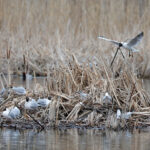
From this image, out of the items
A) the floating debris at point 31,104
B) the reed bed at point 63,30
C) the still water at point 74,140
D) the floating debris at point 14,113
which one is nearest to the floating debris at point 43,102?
the floating debris at point 31,104

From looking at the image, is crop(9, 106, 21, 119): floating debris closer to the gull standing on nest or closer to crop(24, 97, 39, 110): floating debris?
the gull standing on nest

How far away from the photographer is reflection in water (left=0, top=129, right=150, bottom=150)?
5062 millimetres

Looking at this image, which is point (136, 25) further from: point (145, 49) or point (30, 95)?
point (30, 95)

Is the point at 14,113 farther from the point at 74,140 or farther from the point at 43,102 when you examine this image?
the point at 74,140

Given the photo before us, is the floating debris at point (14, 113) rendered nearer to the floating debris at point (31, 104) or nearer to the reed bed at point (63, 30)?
the floating debris at point (31, 104)

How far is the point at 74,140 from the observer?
5.43m

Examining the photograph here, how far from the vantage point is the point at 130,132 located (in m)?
→ 5.98

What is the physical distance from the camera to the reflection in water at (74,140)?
5062 mm

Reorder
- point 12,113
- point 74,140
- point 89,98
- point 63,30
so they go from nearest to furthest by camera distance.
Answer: point 74,140 < point 12,113 < point 89,98 < point 63,30

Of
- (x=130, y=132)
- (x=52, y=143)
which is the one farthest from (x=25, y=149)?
(x=130, y=132)

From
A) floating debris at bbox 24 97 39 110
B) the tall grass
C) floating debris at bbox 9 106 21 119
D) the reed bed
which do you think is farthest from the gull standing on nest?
the tall grass

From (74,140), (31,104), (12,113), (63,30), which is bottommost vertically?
(74,140)

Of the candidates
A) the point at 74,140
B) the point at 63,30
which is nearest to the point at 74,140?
the point at 74,140

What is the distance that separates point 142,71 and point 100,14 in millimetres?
2137
